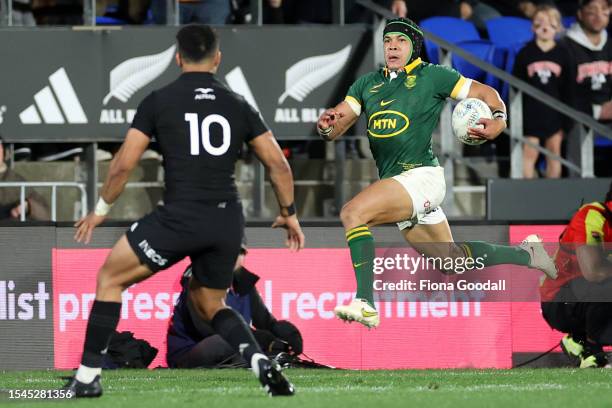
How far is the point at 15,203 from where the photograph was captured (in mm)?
13797

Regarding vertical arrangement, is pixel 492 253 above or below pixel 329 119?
below

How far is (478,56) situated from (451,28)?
574mm

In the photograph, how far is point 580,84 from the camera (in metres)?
15.4

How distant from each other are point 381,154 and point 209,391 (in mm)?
2251

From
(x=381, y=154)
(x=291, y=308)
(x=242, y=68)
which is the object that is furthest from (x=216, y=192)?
A: (x=242, y=68)

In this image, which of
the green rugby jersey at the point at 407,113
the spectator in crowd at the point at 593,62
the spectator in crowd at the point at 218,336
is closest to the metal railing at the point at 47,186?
the spectator in crowd at the point at 218,336

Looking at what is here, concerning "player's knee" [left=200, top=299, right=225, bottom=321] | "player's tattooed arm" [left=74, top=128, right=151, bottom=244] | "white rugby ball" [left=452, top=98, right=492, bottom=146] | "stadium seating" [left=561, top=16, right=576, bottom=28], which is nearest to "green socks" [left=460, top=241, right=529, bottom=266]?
"white rugby ball" [left=452, top=98, right=492, bottom=146]

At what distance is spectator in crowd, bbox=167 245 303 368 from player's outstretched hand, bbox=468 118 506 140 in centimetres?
251

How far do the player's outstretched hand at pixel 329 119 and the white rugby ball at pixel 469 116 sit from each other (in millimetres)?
809

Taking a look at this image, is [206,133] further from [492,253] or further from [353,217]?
[492,253]

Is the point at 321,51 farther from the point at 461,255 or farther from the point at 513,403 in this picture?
the point at 513,403

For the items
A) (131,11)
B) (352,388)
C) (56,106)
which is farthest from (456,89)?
(131,11)

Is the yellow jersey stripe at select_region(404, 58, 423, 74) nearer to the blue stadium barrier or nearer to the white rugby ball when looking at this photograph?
the white rugby ball

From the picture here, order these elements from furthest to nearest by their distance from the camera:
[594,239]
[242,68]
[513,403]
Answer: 1. [242,68]
2. [594,239]
3. [513,403]
